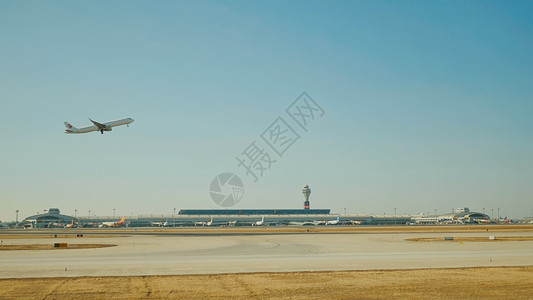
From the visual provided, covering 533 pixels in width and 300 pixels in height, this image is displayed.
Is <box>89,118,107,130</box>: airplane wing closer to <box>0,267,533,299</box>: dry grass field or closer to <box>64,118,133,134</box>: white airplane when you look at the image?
<box>64,118,133,134</box>: white airplane

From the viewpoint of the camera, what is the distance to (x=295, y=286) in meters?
24.5

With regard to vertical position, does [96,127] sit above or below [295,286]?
above

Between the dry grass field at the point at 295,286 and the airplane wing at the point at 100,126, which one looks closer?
the dry grass field at the point at 295,286

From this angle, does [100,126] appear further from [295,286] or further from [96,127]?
[295,286]

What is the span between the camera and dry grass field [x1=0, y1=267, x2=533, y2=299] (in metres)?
21.9

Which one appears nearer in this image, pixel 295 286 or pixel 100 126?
pixel 295 286

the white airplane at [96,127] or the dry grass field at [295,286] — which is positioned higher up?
the white airplane at [96,127]

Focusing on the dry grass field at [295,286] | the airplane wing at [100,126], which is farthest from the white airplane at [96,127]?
the dry grass field at [295,286]

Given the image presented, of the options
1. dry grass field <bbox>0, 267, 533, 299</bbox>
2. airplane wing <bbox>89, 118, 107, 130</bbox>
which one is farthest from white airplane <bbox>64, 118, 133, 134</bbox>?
dry grass field <bbox>0, 267, 533, 299</bbox>

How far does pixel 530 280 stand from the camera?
26297mm

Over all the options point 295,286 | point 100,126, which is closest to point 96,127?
point 100,126

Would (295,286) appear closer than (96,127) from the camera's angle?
Yes

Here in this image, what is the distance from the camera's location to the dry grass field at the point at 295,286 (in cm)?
2194

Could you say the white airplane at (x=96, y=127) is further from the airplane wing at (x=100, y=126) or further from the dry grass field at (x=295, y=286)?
the dry grass field at (x=295, y=286)
